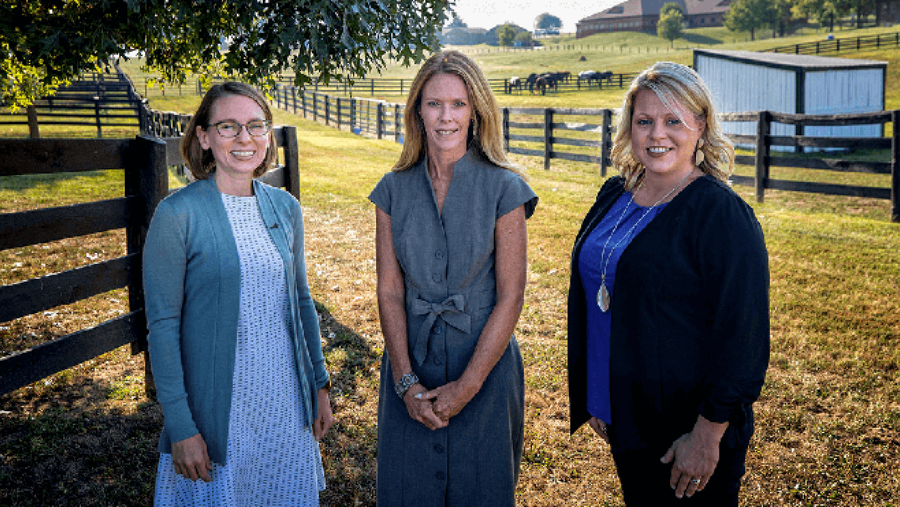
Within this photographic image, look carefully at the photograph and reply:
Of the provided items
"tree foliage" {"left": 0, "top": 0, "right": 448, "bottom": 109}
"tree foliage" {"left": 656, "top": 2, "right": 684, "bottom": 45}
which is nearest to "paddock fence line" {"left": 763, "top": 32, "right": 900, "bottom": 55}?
"tree foliage" {"left": 656, "top": 2, "right": 684, "bottom": 45}

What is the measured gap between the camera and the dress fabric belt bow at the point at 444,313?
2299mm

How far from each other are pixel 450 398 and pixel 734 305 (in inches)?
39.7

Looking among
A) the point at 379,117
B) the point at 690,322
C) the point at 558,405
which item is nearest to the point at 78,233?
the point at 558,405

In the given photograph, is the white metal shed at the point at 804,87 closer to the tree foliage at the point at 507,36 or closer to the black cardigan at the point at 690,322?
the black cardigan at the point at 690,322

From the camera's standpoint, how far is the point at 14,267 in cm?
785

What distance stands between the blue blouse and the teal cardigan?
1331 millimetres

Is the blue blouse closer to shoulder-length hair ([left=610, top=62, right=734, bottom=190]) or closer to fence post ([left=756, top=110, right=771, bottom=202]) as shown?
shoulder-length hair ([left=610, top=62, right=734, bottom=190])

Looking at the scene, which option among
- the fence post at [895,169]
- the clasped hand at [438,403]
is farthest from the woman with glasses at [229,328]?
the fence post at [895,169]

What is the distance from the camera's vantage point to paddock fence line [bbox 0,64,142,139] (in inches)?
961

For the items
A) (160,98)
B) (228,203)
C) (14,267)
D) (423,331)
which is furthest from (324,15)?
(160,98)

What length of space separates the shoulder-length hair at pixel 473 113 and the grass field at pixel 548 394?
2139 millimetres

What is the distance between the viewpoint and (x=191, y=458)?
2234 millimetres

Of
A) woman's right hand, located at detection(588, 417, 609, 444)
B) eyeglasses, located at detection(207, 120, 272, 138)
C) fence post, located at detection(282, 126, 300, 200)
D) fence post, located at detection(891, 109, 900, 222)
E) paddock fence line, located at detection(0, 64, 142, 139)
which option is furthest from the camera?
paddock fence line, located at detection(0, 64, 142, 139)

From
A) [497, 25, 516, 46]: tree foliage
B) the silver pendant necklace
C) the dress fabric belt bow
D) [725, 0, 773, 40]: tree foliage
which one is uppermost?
[497, 25, 516, 46]: tree foliage
